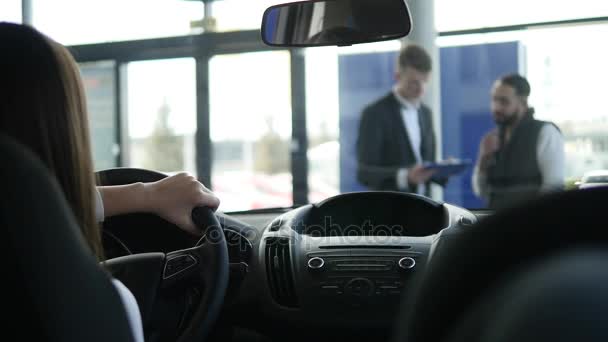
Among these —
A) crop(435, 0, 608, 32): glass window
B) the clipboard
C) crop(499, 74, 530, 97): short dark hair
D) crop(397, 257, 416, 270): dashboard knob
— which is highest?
crop(435, 0, 608, 32): glass window

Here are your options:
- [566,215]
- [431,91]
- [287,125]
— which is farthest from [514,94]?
[566,215]

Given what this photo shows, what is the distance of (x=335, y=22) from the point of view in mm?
2131

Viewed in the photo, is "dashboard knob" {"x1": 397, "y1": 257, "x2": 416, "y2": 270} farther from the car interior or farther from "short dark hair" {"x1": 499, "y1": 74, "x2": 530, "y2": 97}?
"short dark hair" {"x1": 499, "y1": 74, "x2": 530, "y2": 97}

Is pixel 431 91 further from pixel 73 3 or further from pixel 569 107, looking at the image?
pixel 73 3

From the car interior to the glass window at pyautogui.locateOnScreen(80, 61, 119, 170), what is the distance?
2.95 m

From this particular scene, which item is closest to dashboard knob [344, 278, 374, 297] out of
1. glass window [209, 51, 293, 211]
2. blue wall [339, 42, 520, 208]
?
blue wall [339, 42, 520, 208]

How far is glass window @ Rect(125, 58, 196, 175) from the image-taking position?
5680 mm

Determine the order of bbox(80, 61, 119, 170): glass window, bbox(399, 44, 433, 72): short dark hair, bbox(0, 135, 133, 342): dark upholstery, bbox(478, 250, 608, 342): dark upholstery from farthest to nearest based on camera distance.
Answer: bbox(80, 61, 119, 170): glass window, bbox(399, 44, 433, 72): short dark hair, bbox(0, 135, 133, 342): dark upholstery, bbox(478, 250, 608, 342): dark upholstery

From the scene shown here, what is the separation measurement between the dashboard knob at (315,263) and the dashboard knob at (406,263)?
0.65 ft

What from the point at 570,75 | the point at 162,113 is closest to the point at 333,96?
the point at 162,113

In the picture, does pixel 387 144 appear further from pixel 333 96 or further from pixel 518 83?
pixel 333 96

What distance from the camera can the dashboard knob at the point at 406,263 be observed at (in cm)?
180

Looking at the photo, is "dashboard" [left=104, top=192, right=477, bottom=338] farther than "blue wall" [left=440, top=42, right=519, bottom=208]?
No

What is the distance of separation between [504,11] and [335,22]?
2640 mm
